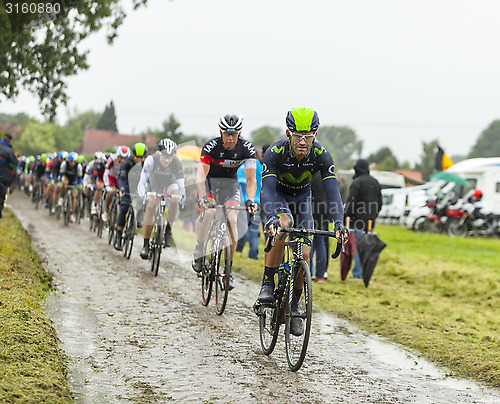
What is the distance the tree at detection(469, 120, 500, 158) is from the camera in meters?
100

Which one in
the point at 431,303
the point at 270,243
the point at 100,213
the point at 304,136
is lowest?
the point at 431,303

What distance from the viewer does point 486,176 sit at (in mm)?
33125

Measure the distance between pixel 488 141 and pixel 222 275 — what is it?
101 metres

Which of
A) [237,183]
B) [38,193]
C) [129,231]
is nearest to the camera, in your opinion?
[237,183]

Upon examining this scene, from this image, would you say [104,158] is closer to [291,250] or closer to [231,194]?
[231,194]

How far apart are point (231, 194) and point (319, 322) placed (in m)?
1.96

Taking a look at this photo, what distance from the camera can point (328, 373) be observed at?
5934 mm

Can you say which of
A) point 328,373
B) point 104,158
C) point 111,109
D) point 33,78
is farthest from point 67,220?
point 111,109

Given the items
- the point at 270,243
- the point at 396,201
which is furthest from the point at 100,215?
the point at 396,201

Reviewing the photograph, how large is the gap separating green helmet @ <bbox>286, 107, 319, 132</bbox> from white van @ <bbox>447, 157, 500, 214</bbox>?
28016 mm

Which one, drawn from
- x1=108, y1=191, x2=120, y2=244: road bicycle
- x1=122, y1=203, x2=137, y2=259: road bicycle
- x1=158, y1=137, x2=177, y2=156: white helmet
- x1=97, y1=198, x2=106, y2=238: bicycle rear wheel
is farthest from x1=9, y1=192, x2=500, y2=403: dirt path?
x1=97, y1=198, x2=106, y2=238: bicycle rear wheel

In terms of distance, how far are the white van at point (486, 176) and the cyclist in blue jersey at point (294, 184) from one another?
27483mm

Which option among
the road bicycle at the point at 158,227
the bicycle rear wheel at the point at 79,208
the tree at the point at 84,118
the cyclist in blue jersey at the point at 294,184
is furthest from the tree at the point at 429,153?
the cyclist in blue jersey at the point at 294,184

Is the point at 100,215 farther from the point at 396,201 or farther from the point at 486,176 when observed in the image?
the point at 396,201
